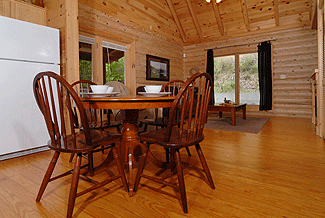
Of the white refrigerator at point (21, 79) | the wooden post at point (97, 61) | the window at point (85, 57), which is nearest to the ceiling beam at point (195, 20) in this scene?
the wooden post at point (97, 61)

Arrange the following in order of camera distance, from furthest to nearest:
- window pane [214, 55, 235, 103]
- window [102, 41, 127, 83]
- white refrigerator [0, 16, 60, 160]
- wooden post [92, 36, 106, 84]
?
window pane [214, 55, 235, 103], window [102, 41, 127, 83], wooden post [92, 36, 106, 84], white refrigerator [0, 16, 60, 160]

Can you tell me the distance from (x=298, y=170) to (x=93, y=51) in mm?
4188

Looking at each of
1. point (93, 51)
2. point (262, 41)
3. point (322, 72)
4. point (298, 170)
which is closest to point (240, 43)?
point (262, 41)

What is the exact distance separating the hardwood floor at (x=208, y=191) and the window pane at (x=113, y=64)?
276 cm

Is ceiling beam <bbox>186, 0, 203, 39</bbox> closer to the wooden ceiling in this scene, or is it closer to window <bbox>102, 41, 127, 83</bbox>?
the wooden ceiling

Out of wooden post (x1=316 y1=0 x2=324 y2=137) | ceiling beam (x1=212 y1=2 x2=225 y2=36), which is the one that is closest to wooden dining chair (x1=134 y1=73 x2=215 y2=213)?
wooden post (x1=316 y1=0 x2=324 y2=137)

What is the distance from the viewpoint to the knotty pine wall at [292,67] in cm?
566

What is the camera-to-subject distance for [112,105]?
1.45 m

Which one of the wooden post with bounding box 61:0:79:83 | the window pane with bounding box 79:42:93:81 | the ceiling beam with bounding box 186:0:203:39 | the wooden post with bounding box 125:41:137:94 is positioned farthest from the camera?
the ceiling beam with bounding box 186:0:203:39

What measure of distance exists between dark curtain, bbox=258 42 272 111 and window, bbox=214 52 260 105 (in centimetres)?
26

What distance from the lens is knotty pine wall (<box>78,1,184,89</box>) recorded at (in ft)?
14.2

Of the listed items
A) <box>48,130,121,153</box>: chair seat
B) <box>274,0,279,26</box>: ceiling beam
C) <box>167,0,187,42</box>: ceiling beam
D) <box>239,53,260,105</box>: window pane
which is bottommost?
<box>48,130,121,153</box>: chair seat

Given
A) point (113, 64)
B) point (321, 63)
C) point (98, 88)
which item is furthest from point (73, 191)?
point (113, 64)

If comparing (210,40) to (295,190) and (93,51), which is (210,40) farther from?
(295,190)
